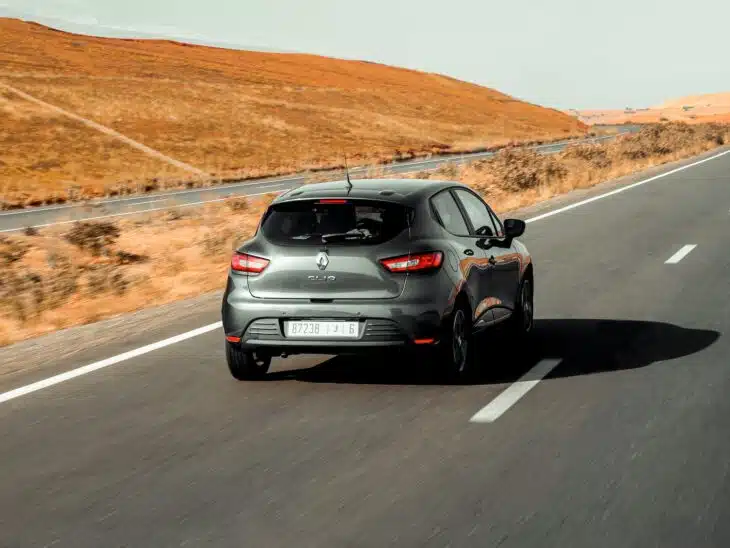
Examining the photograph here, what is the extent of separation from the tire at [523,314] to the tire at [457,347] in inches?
49.6

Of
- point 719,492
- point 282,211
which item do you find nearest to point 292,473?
point 719,492

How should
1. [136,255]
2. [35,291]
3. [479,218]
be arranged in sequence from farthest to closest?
[136,255] → [35,291] → [479,218]

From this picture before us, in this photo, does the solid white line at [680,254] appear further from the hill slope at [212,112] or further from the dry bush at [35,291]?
the hill slope at [212,112]

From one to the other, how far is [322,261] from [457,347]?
1175 mm

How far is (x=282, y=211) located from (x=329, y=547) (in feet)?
13.1

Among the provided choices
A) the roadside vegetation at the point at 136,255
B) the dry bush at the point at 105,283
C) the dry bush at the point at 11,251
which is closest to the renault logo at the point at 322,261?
the roadside vegetation at the point at 136,255

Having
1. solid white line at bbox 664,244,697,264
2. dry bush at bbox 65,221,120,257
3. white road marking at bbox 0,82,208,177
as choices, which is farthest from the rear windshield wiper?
white road marking at bbox 0,82,208,177

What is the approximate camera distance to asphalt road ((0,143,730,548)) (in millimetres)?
5512

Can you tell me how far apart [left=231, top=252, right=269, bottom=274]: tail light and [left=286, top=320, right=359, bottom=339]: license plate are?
48 cm

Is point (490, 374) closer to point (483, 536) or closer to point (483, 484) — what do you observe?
→ point (483, 484)

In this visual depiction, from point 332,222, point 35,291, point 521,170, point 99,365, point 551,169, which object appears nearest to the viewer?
point 332,222

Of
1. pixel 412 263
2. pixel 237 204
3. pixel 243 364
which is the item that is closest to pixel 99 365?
pixel 243 364

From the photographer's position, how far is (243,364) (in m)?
9.04

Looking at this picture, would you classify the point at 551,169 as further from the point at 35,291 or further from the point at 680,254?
the point at 35,291
